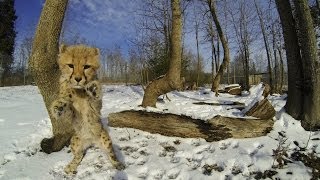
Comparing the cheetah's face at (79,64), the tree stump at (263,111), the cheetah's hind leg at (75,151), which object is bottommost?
the cheetah's hind leg at (75,151)

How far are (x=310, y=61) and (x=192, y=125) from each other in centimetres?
290

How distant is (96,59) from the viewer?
397cm

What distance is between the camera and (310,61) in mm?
7562

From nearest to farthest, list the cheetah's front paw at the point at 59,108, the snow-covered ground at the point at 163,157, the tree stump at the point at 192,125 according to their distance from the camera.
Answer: the cheetah's front paw at the point at 59,108 → the snow-covered ground at the point at 163,157 → the tree stump at the point at 192,125

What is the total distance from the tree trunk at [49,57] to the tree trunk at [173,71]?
3.59 meters

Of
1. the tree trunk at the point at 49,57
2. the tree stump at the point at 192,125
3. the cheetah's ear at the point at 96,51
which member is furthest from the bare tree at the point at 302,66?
the cheetah's ear at the point at 96,51

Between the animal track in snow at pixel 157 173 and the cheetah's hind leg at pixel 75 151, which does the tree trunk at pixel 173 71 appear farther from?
the cheetah's hind leg at pixel 75 151

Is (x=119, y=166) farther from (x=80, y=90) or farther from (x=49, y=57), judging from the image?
(x=49, y=57)

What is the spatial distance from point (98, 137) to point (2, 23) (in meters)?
40.9

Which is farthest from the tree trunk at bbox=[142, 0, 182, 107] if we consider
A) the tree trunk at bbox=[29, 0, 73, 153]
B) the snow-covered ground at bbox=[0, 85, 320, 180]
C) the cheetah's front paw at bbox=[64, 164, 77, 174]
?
the cheetah's front paw at bbox=[64, 164, 77, 174]

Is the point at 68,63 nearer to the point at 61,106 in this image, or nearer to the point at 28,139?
the point at 61,106

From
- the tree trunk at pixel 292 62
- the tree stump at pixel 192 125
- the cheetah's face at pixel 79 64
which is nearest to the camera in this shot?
the cheetah's face at pixel 79 64

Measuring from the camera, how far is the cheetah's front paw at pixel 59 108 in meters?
3.92

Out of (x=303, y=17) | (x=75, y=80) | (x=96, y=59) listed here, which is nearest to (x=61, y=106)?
(x=75, y=80)
